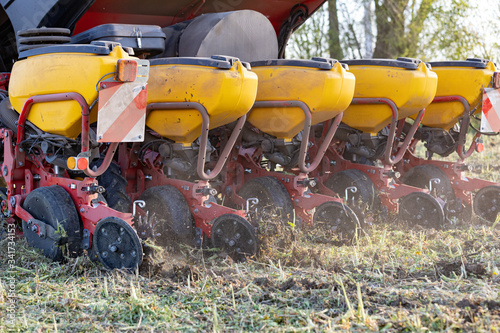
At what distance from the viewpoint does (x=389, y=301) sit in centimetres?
316

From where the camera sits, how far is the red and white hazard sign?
5777mm

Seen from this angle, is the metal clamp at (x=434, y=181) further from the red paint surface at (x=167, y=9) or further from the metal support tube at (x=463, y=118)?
the red paint surface at (x=167, y=9)

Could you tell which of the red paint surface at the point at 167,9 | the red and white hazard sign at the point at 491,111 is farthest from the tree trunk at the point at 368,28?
the red and white hazard sign at the point at 491,111

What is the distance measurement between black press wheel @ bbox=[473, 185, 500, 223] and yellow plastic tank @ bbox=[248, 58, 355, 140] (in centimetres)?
182

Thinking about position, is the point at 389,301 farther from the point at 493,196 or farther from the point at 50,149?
the point at 493,196

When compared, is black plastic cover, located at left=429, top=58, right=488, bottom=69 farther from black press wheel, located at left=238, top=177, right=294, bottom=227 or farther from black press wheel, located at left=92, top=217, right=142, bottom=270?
black press wheel, located at left=92, top=217, right=142, bottom=270

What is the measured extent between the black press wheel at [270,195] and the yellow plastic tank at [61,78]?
1.56 metres

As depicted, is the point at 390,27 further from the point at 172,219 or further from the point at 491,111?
the point at 172,219

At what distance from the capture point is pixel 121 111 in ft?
12.9

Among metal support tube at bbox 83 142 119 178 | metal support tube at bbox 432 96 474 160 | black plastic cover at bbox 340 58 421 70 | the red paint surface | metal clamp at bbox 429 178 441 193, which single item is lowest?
metal clamp at bbox 429 178 441 193

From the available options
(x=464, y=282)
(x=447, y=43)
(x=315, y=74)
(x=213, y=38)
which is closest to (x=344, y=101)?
(x=315, y=74)

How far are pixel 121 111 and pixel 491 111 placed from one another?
347cm

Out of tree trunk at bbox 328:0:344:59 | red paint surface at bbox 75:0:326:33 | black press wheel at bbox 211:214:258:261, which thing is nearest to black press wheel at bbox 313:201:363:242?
black press wheel at bbox 211:214:258:261

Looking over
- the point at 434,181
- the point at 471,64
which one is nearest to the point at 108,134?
the point at 434,181
